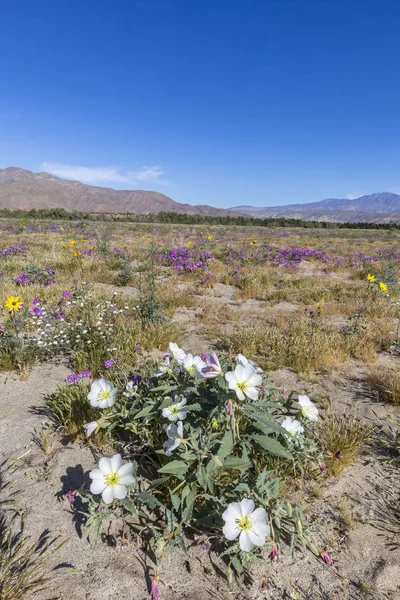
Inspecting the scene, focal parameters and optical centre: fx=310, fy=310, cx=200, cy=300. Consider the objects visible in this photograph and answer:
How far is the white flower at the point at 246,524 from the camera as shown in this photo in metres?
1.46

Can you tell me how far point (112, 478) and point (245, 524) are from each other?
0.72m

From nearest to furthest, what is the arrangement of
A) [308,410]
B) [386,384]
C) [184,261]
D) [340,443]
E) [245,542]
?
[245,542]
[308,410]
[340,443]
[386,384]
[184,261]

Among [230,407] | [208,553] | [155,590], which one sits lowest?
[208,553]

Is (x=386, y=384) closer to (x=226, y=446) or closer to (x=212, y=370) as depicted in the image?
(x=226, y=446)

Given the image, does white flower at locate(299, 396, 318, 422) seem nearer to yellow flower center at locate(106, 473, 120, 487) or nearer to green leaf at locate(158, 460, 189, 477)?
green leaf at locate(158, 460, 189, 477)

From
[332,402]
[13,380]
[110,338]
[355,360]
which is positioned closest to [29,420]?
[13,380]

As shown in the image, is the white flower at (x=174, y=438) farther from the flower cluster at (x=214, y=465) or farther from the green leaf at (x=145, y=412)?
the green leaf at (x=145, y=412)

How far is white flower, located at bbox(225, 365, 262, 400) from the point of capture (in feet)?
5.22

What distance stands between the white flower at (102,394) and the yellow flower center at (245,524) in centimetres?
102

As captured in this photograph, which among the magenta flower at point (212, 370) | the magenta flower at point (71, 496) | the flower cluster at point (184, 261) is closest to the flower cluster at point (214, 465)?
the magenta flower at point (212, 370)

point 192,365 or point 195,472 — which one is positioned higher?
point 192,365

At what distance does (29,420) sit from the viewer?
9.18 feet

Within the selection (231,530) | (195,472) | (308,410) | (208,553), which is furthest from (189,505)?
(308,410)

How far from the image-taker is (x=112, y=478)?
65.3 inches
